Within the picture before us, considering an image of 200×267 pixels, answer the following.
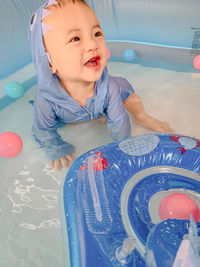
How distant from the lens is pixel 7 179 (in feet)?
4.10

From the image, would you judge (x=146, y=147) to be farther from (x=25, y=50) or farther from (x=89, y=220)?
(x=25, y=50)

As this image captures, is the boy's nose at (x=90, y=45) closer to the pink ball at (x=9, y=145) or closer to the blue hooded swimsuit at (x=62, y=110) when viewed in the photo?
the blue hooded swimsuit at (x=62, y=110)

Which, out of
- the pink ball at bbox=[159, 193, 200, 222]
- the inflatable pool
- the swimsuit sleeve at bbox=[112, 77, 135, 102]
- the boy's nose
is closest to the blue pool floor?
the inflatable pool

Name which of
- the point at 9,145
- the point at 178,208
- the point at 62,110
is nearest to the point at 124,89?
the point at 62,110

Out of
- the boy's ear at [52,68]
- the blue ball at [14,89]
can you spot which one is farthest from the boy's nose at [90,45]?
the blue ball at [14,89]

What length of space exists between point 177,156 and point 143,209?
237 millimetres

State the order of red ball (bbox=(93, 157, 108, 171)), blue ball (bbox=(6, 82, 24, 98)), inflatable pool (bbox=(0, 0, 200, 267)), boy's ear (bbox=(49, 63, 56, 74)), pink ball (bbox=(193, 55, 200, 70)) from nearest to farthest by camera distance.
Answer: inflatable pool (bbox=(0, 0, 200, 267))
red ball (bbox=(93, 157, 108, 171))
boy's ear (bbox=(49, 63, 56, 74))
blue ball (bbox=(6, 82, 24, 98))
pink ball (bbox=(193, 55, 200, 70))

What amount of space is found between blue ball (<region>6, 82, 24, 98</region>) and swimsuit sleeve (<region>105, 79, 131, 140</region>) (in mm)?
669

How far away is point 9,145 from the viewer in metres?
1.26

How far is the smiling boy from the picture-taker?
1.00m

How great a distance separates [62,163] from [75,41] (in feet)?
1.76

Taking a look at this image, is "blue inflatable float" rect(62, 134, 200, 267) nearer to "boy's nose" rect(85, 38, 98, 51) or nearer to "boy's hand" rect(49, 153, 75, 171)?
"boy's hand" rect(49, 153, 75, 171)

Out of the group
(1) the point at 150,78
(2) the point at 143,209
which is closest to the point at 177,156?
(2) the point at 143,209

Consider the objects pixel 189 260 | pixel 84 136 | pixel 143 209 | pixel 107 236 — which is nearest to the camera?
pixel 189 260
